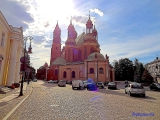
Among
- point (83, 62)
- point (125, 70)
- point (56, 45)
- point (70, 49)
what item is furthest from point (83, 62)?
point (125, 70)

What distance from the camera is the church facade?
1912 inches

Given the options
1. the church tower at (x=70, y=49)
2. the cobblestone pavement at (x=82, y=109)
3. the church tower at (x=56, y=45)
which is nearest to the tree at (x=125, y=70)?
the church tower at (x=70, y=49)

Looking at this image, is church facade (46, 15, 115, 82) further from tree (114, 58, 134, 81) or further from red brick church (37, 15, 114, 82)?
tree (114, 58, 134, 81)

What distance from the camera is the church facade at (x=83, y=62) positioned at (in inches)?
1912

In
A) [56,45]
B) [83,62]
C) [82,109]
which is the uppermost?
[56,45]

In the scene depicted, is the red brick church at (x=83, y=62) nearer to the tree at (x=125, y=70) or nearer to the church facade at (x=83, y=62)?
the church facade at (x=83, y=62)

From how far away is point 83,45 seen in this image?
59.2 m

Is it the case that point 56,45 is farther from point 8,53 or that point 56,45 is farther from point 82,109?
point 82,109

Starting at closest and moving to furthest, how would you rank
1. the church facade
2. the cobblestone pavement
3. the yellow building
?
the cobblestone pavement < the yellow building < the church facade

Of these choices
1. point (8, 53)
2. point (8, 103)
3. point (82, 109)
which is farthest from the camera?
point (8, 53)

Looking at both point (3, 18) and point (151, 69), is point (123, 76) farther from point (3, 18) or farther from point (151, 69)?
point (3, 18)

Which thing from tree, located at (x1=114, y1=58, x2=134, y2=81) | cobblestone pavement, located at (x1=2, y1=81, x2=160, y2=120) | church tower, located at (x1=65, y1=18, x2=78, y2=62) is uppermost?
church tower, located at (x1=65, y1=18, x2=78, y2=62)

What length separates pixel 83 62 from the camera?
5447 centimetres

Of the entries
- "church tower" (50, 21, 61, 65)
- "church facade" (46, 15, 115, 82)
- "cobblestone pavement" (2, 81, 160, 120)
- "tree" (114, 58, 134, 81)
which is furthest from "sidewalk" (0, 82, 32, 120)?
"tree" (114, 58, 134, 81)
